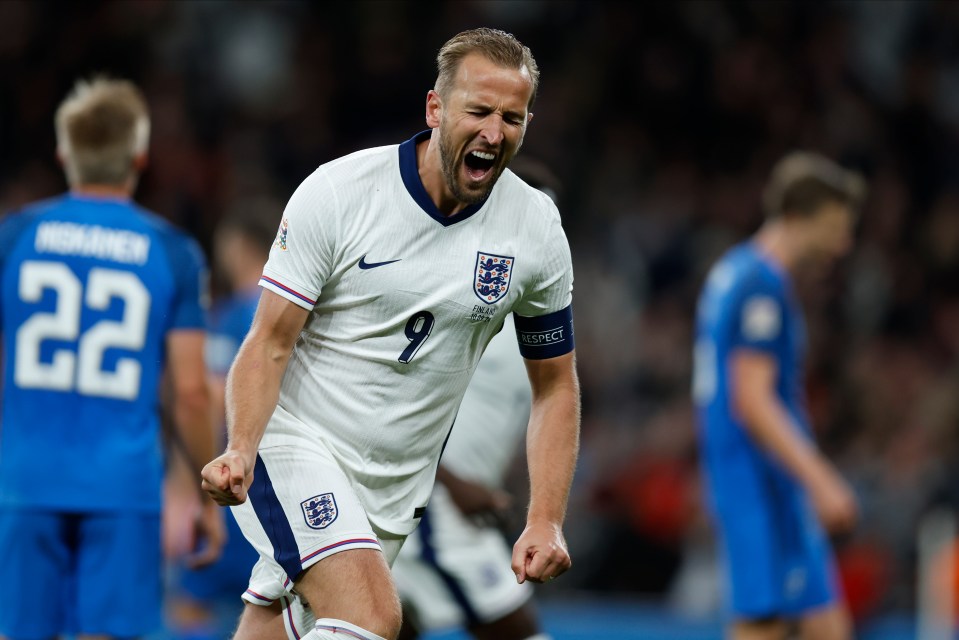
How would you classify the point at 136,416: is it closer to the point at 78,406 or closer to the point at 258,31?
the point at 78,406

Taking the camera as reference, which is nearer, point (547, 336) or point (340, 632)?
point (340, 632)

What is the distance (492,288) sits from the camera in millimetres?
3918

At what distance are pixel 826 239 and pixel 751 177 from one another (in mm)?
7091

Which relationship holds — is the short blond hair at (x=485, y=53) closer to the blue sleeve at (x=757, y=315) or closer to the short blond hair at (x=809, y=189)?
the blue sleeve at (x=757, y=315)

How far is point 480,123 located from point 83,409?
209cm

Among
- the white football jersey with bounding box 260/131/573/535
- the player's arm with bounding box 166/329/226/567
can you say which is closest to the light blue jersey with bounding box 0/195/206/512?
the player's arm with bounding box 166/329/226/567

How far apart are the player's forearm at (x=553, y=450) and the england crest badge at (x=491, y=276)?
1.27ft

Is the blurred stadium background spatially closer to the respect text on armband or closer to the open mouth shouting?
the respect text on armband

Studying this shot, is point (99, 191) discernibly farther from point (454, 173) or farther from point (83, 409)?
point (454, 173)

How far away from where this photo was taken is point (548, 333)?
4125mm

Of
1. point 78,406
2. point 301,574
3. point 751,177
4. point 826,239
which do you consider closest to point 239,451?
point 301,574

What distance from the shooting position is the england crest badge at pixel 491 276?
3.90m

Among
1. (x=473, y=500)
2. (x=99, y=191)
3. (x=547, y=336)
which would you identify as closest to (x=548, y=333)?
(x=547, y=336)

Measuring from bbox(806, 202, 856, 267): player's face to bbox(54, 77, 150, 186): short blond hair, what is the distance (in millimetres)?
3260
